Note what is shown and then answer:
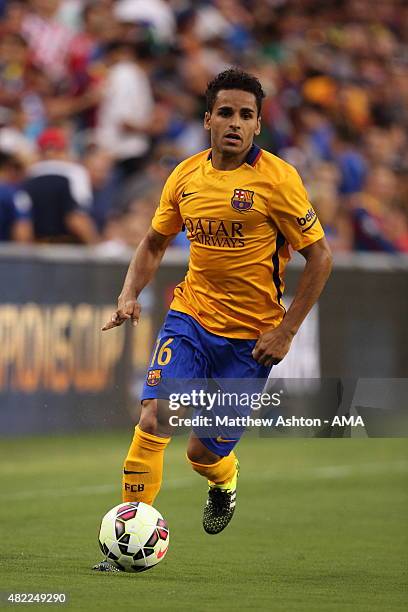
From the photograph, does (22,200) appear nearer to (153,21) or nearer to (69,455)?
(69,455)

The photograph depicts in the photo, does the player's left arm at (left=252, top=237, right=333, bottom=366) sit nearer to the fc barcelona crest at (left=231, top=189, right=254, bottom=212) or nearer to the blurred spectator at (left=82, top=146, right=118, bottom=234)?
the fc barcelona crest at (left=231, top=189, right=254, bottom=212)

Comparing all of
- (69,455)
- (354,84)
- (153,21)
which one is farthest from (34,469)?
(354,84)

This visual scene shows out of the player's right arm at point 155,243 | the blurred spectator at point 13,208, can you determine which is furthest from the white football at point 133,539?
the blurred spectator at point 13,208

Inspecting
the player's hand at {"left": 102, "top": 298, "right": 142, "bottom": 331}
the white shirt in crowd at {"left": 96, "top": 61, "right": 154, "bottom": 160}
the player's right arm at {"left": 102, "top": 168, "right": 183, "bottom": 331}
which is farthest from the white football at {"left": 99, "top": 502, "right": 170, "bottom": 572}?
the white shirt in crowd at {"left": 96, "top": 61, "right": 154, "bottom": 160}

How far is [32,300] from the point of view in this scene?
12594 millimetres

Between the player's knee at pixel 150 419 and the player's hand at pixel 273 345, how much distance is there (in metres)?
0.55

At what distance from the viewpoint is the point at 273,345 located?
6.61m

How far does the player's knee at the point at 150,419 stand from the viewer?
654 cm

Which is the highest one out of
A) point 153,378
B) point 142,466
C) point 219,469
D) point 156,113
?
point 156,113

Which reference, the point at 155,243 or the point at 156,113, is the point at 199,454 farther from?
the point at 156,113

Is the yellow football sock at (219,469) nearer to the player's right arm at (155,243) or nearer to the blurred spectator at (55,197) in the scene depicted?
the player's right arm at (155,243)

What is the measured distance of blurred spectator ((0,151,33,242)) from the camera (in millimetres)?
12969

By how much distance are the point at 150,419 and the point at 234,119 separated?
1.50 m

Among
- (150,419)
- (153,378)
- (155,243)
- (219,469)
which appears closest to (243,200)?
(155,243)
